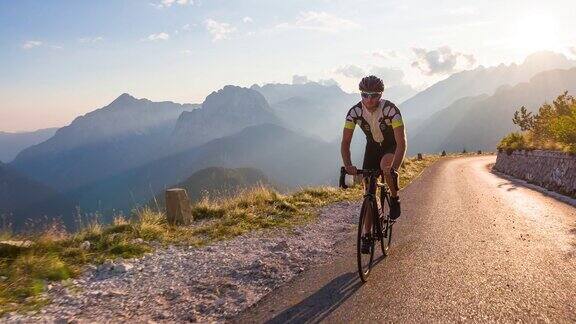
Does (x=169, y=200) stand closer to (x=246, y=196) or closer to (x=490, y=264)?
(x=246, y=196)

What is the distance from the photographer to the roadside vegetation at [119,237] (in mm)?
6031

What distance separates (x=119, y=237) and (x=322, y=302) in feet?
15.6

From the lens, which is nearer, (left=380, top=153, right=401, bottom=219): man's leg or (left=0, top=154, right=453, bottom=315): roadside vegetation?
(left=0, top=154, right=453, bottom=315): roadside vegetation

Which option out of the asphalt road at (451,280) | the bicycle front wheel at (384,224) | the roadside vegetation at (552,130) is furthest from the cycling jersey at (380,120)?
the roadside vegetation at (552,130)

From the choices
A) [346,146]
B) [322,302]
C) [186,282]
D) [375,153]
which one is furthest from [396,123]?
[186,282]

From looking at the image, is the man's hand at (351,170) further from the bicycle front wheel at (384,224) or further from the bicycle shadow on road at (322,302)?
the bicycle shadow on road at (322,302)

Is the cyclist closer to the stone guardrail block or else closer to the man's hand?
the man's hand

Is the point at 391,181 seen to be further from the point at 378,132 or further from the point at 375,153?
the point at 378,132

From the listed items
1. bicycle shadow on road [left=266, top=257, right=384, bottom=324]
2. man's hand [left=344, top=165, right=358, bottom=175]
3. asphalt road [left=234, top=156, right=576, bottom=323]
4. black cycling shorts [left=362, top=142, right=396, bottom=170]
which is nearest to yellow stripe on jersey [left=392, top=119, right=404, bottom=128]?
black cycling shorts [left=362, top=142, right=396, bottom=170]

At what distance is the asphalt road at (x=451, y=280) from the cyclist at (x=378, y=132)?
0.77 meters

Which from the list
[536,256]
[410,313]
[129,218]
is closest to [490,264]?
[536,256]

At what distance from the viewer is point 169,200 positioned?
1056cm

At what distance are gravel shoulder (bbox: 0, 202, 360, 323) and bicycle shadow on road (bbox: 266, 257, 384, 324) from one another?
622 millimetres

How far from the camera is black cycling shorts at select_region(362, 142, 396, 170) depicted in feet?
22.5
